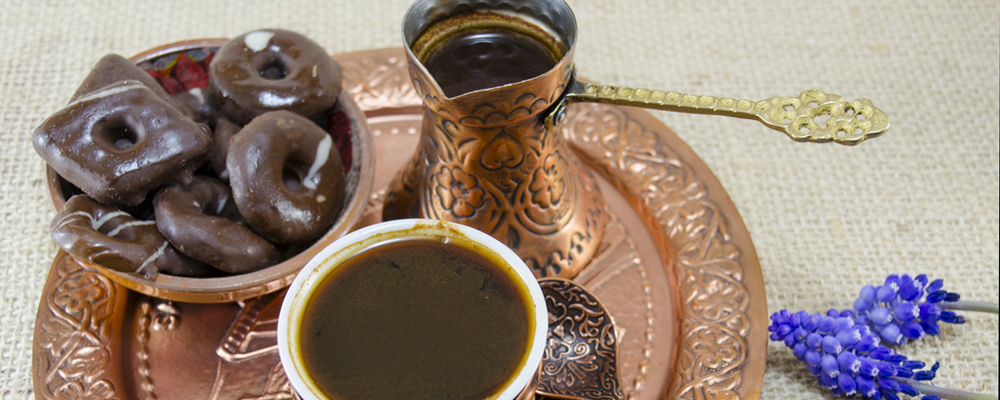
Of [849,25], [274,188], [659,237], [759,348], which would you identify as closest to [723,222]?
[659,237]

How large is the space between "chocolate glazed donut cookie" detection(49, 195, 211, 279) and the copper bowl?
0.07 ft

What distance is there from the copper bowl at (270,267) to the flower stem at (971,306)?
2.91ft

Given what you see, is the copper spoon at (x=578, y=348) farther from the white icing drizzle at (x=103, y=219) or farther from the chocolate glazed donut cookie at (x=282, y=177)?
the white icing drizzle at (x=103, y=219)

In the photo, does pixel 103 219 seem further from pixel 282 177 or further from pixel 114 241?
pixel 282 177

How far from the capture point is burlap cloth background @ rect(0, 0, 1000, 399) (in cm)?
128

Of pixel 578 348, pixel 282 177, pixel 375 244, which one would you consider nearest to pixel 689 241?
pixel 578 348

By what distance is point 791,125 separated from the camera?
856 mm

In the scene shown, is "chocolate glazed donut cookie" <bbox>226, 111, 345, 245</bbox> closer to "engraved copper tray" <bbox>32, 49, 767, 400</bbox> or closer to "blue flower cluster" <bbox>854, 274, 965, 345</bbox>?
"engraved copper tray" <bbox>32, 49, 767, 400</bbox>

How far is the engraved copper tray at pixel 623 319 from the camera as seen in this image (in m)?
1.03

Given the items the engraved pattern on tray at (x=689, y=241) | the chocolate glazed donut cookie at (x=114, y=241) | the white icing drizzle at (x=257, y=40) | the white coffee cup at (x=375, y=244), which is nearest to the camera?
the white coffee cup at (x=375, y=244)

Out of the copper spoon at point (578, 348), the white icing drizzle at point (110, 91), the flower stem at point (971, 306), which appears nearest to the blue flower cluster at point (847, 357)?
the flower stem at point (971, 306)

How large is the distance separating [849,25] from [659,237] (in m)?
0.87

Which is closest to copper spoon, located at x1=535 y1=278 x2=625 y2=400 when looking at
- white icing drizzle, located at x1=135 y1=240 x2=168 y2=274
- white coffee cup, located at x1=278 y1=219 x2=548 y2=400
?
white coffee cup, located at x1=278 y1=219 x2=548 y2=400

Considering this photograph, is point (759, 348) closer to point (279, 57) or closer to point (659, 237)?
point (659, 237)
